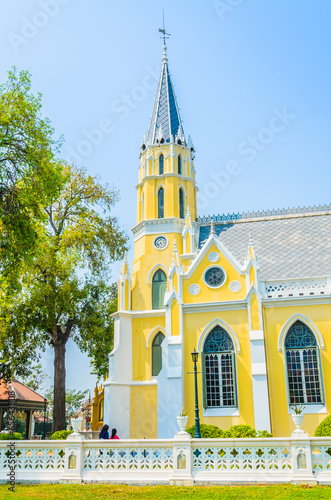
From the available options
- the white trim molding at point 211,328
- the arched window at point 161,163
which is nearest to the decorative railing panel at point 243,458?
the white trim molding at point 211,328

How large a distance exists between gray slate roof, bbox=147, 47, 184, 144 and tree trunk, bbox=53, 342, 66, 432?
14.0 metres

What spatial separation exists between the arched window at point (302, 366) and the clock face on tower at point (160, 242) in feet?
30.1

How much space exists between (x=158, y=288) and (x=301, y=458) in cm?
1491

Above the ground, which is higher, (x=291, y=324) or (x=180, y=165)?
(x=180, y=165)

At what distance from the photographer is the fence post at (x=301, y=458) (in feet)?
40.1

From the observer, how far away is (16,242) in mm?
16953

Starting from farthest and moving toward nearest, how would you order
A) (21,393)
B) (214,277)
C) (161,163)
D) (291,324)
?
1. (21,393)
2. (161,163)
3. (214,277)
4. (291,324)

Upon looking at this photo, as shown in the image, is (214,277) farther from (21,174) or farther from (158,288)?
(21,174)

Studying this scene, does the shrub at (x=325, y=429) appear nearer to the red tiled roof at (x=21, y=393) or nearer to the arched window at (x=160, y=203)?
the arched window at (x=160, y=203)

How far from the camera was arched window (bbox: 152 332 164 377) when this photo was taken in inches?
978

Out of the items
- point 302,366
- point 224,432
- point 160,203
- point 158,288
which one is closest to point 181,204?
point 160,203

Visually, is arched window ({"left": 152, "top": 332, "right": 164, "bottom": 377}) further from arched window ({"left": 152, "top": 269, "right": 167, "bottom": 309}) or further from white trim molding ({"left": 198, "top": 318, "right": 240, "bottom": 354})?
white trim molding ({"left": 198, "top": 318, "right": 240, "bottom": 354})

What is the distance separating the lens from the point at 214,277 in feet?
76.0

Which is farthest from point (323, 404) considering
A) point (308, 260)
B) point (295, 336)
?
point (308, 260)
